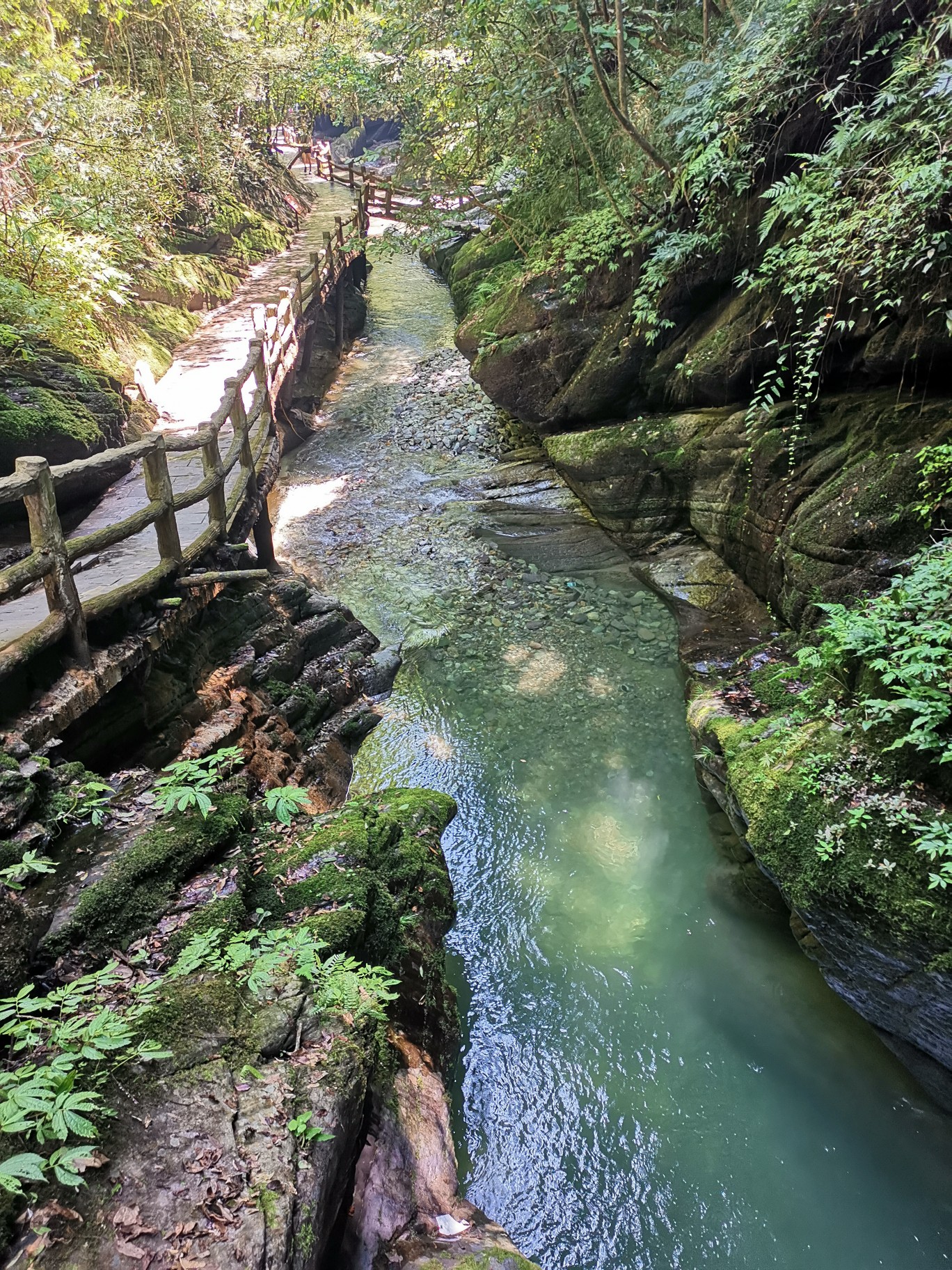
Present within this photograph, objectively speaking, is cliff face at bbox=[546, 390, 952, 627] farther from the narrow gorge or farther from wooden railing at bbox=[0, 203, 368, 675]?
wooden railing at bbox=[0, 203, 368, 675]

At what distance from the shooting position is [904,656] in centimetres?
423

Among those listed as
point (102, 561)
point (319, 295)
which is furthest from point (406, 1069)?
point (319, 295)

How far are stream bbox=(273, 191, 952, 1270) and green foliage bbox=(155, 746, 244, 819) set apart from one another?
231 cm

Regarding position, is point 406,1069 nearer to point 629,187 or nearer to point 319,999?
point 319,999

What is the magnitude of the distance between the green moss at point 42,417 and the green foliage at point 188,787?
4065 millimetres

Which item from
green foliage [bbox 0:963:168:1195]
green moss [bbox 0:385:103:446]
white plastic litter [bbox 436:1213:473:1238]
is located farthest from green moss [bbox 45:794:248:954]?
green moss [bbox 0:385:103:446]

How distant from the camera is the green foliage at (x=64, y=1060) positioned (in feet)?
7.40

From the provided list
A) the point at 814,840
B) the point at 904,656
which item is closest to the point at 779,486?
the point at 904,656

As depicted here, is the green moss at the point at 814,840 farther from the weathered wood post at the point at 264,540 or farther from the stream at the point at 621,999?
the weathered wood post at the point at 264,540

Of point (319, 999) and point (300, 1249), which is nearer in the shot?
point (300, 1249)

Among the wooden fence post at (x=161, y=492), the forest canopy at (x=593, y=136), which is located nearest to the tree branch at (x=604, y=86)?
the forest canopy at (x=593, y=136)

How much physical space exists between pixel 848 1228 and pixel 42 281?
37.5ft

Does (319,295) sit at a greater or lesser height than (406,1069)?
greater

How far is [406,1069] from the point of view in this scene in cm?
400
